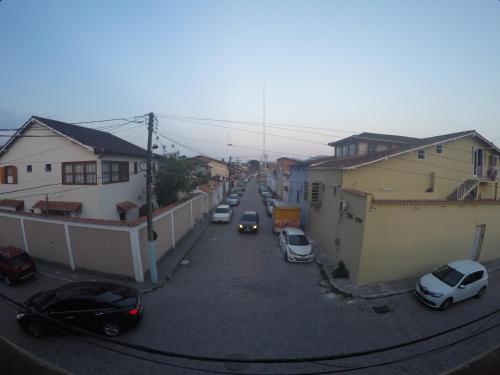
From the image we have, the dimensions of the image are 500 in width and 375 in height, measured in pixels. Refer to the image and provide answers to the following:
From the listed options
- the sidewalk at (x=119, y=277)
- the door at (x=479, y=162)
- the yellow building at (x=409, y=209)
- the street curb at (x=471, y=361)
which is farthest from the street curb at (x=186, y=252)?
the door at (x=479, y=162)

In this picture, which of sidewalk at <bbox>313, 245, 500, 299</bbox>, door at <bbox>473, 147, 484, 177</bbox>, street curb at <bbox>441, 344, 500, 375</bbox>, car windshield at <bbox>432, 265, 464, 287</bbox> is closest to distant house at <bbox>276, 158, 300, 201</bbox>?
door at <bbox>473, 147, 484, 177</bbox>

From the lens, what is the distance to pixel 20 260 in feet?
35.4

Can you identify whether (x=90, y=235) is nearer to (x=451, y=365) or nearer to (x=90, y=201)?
(x=90, y=201)

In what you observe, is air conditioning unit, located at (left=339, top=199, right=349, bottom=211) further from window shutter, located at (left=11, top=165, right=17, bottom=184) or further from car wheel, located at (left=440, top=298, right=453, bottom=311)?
window shutter, located at (left=11, top=165, right=17, bottom=184)

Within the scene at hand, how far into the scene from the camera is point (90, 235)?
37.0 feet

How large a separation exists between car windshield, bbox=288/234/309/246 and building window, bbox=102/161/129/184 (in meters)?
12.1

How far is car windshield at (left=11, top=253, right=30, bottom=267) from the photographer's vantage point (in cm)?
1063

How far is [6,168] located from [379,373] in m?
24.7

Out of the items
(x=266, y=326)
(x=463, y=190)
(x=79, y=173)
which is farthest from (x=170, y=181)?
(x=463, y=190)

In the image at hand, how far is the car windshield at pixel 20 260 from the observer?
10.6 meters

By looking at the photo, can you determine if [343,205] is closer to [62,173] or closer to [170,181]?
[170,181]

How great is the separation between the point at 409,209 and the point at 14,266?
644 inches

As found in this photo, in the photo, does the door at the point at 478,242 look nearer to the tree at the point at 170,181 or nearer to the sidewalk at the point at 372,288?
the sidewalk at the point at 372,288

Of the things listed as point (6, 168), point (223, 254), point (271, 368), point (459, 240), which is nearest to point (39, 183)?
point (6, 168)
